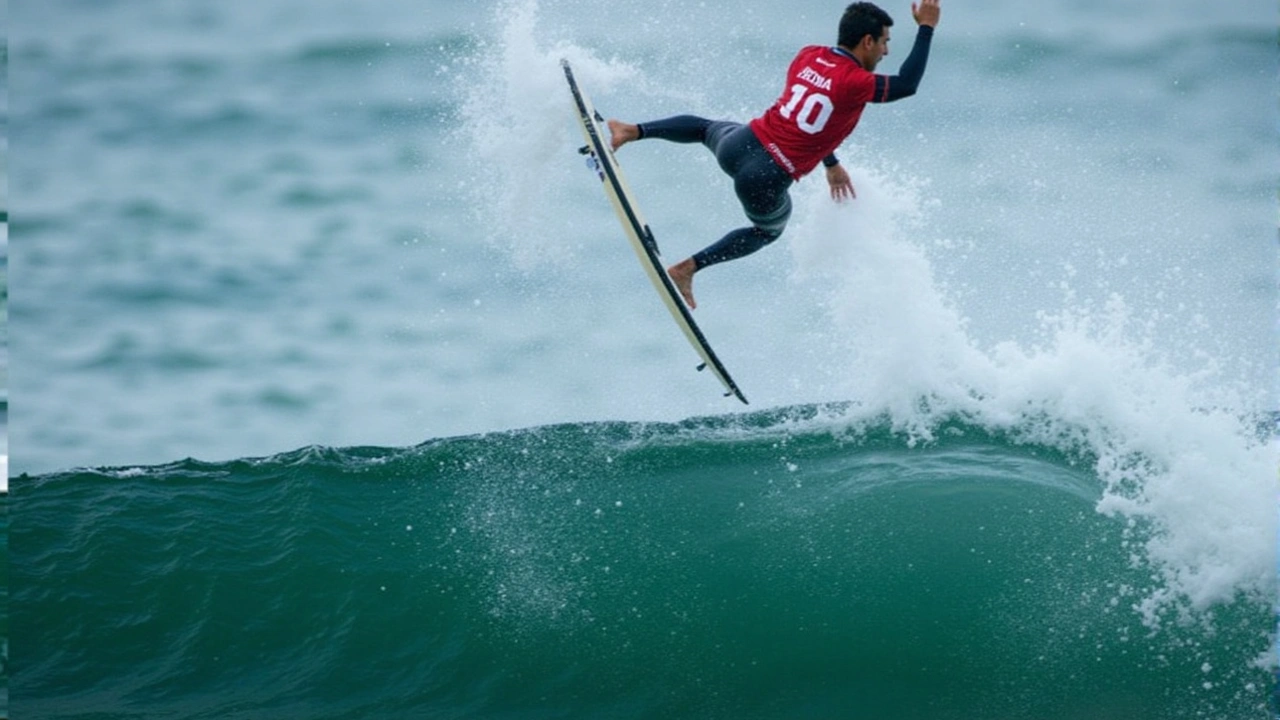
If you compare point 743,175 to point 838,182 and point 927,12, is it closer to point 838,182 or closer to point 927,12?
point 838,182

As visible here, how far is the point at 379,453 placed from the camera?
754 cm

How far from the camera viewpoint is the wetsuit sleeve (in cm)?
504

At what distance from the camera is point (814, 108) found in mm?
→ 5297

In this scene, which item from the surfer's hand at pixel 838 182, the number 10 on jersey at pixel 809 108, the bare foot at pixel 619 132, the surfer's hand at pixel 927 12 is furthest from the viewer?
the surfer's hand at pixel 838 182

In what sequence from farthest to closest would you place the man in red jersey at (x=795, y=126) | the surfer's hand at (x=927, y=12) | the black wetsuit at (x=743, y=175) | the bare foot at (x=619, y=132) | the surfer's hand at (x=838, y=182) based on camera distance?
the surfer's hand at (x=838, y=182)
the bare foot at (x=619, y=132)
the black wetsuit at (x=743, y=175)
the man in red jersey at (x=795, y=126)
the surfer's hand at (x=927, y=12)

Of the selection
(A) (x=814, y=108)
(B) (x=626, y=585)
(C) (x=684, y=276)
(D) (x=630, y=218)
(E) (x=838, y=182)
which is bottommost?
(B) (x=626, y=585)

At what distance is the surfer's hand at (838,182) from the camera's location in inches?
242

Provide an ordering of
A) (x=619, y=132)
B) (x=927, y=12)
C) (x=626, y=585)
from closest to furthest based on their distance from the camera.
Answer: (x=927, y=12) → (x=619, y=132) → (x=626, y=585)

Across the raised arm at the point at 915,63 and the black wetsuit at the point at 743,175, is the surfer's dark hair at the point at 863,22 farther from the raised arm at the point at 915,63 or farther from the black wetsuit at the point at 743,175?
the raised arm at the point at 915,63

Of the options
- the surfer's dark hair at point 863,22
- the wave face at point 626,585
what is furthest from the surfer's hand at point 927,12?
the wave face at point 626,585

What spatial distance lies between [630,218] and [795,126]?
78 centimetres

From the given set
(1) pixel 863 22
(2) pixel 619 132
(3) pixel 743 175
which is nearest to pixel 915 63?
(1) pixel 863 22

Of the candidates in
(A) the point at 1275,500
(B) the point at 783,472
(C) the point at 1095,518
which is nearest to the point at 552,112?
(B) the point at 783,472

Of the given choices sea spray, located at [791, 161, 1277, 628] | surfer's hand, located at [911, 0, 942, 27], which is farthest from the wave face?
surfer's hand, located at [911, 0, 942, 27]
